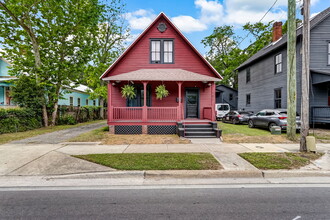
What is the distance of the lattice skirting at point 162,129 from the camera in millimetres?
11094

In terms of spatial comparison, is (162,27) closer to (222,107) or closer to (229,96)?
(222,107)

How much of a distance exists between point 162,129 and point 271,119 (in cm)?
745

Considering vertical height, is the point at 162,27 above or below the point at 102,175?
above

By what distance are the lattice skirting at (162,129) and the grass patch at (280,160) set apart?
Result: 17.8 ft

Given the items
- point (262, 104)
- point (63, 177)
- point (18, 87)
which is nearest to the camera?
point (63, 177)

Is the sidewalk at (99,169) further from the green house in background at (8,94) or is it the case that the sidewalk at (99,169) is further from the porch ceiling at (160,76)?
the green house in background at (8,94)

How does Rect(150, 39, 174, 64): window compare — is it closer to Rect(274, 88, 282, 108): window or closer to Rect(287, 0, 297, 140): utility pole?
Rect(287, 0, 297, 140): utility pole

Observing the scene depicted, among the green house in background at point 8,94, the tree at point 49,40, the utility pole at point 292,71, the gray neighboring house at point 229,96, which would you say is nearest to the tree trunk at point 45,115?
the tree at point 49,40

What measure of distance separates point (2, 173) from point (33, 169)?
687mm

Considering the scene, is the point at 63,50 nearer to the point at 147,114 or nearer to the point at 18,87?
the point at 18,87

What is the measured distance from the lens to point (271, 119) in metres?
12.0

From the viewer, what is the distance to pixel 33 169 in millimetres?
5082

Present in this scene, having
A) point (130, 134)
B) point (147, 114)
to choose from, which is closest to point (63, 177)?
point (130, 134)

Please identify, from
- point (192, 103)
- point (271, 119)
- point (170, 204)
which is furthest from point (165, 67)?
point (170, 204)
